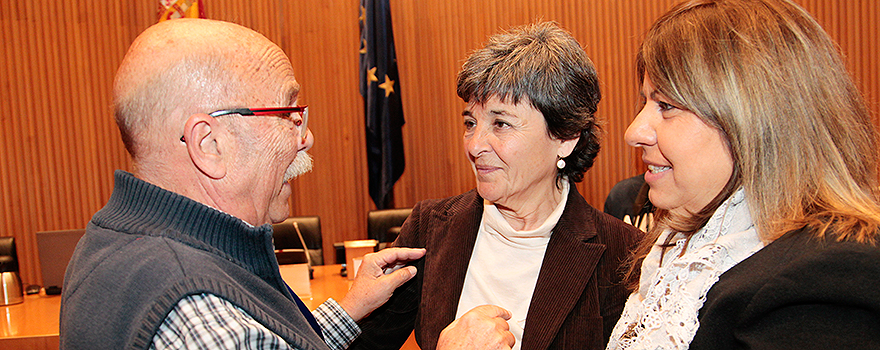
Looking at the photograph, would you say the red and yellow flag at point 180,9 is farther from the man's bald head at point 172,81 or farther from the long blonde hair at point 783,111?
the long blonde hair at point 783,111

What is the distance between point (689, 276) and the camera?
3.71 feet

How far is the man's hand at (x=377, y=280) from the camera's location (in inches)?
67.1

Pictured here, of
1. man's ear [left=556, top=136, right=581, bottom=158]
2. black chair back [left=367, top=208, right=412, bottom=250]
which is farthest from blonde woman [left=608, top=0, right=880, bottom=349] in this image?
black chair back [left=367, top=208, right=412, bottom=250]

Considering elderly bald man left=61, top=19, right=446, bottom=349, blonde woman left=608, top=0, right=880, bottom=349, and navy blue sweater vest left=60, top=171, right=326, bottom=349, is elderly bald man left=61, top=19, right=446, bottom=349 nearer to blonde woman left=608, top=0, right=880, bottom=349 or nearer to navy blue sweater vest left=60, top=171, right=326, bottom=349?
navy blue sweater vest left=60, top=171, right=326, bottom=349

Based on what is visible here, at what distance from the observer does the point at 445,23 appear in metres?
5.98

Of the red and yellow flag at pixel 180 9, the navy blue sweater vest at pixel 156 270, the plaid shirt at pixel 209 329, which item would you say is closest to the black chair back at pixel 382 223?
the red and yellow flag at pixel 180 9

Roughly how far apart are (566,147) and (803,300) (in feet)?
3.35

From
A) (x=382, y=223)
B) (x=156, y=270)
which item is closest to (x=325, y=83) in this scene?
(x=382, y=223)

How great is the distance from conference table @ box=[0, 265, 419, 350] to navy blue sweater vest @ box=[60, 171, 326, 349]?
1.82 meters

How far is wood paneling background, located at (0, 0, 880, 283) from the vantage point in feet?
18.4

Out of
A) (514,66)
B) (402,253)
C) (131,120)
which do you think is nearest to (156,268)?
(131,120)

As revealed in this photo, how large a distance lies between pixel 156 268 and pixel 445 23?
5.38m

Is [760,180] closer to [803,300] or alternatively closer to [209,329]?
[803,300]

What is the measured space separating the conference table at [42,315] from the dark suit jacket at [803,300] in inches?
79.4
